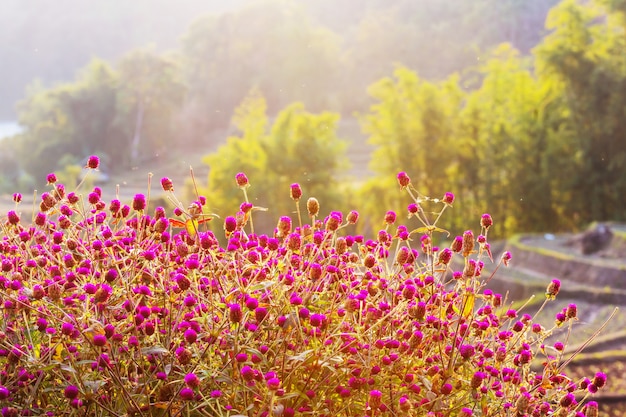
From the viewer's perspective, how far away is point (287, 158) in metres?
11.0

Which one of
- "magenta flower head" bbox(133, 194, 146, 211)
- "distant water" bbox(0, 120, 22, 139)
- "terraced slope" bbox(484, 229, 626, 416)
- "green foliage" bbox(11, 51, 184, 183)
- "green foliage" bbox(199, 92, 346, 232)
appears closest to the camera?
"magenta flower head" bbox(133, 194, 146, 211)

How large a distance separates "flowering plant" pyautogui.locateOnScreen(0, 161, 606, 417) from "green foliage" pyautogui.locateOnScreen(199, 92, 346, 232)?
949 centimetres

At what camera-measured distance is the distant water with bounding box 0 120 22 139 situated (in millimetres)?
22234

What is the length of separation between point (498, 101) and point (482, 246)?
11.2 metres

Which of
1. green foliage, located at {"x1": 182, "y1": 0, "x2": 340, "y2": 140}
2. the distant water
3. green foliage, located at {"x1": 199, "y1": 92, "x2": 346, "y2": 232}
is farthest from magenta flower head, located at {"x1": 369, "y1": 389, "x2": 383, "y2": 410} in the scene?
the distant water

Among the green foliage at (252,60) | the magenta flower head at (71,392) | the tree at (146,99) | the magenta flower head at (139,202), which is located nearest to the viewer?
the magenta flower head at (71,392)

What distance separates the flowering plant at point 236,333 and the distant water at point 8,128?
75.0 ft

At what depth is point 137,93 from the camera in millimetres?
19875

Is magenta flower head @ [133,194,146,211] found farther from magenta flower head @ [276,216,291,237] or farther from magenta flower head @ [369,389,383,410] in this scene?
magenta flower head @ [369,389,383,410]

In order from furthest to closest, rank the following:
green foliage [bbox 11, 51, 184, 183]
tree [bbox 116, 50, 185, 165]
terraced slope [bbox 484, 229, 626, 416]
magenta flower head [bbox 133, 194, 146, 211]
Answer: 1. green foliage [bbox 11, 51, 184, 183]
2. tree [bbox 116, 50, 185, 165]
3. terraced slope [bbox 484, 229, 626, 416]
4. magenta flower head [bbox 133, 194, 146, 211]

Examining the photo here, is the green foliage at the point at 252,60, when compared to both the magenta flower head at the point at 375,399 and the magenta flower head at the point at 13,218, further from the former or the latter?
the magenta flower head at the point at 375,399

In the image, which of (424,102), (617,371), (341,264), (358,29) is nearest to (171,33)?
(358,29)

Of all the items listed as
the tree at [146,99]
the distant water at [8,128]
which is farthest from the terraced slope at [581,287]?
the distant water at [8,128]

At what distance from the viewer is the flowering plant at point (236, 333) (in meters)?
0.75
